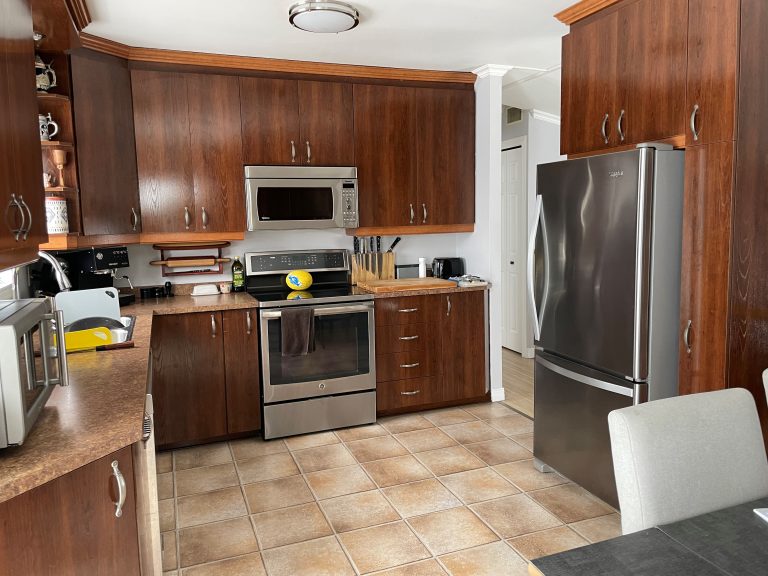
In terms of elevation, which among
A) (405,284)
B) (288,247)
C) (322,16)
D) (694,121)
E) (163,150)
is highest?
(322,16)

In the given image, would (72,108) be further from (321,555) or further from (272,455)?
(321,555)

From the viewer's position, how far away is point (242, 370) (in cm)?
372

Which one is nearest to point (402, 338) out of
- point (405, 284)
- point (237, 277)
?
point (405, 284)

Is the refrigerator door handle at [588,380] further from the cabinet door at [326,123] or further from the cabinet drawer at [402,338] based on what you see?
the cabinet door at [326,123]

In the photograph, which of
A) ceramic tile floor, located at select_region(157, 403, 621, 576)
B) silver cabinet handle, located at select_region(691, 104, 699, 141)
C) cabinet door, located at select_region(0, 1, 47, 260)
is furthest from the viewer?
ceramic tile floor, located at select_region(157, 403, 621, 576)

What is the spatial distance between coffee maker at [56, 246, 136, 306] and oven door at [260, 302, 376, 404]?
2.94 ft

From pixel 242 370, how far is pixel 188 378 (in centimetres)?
→ 32

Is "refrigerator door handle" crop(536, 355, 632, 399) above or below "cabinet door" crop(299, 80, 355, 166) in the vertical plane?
below

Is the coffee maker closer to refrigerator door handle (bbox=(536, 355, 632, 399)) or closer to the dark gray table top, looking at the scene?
refrigerator door handle (bbox=(536, 355, 632, 399))

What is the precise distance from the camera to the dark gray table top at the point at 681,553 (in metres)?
1.11

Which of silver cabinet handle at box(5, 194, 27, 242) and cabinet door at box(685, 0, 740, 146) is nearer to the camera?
silver cabinet handle at box(5, 194, 27, 242)

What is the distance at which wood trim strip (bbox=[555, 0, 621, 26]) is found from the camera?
282cm

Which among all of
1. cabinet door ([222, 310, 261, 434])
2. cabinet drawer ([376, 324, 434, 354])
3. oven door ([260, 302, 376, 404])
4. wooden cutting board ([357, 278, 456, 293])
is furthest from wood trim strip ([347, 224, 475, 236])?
cabinet door ([222, 310, 261, 434])

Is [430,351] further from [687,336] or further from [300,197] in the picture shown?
[687,336]
